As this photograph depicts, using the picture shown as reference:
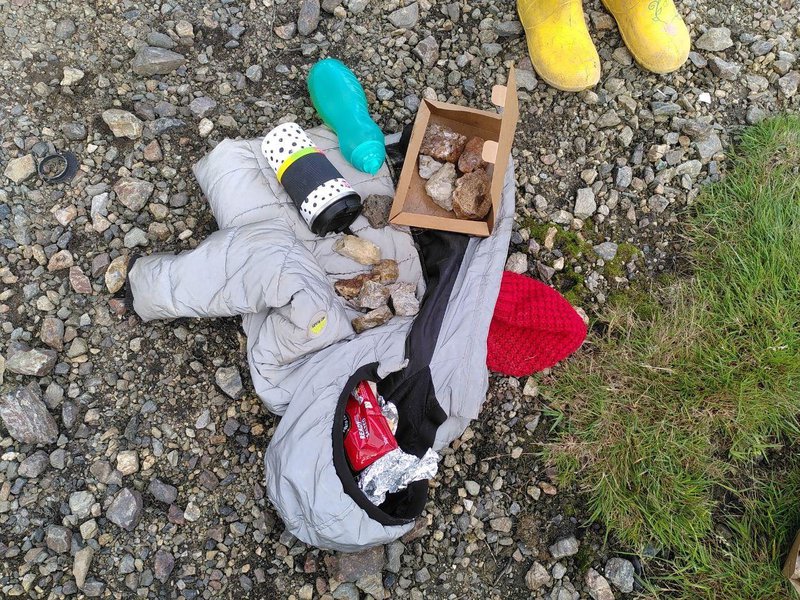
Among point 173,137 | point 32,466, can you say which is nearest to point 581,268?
point 173,137

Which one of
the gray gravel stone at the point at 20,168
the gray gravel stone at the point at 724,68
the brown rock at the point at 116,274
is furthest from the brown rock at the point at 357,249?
the gray gravel stone at the point at 724,68

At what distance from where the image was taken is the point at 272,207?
2.52 m

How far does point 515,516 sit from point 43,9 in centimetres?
298

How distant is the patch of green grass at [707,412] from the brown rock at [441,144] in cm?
95

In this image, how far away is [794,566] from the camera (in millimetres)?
2350

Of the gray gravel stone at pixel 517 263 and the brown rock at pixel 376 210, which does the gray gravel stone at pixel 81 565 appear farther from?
the gray gravel stone at pixel 517 263

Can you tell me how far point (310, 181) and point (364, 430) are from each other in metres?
0.96

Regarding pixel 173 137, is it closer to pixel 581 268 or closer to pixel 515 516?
pixel 581 268

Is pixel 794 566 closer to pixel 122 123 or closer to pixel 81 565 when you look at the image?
pixel 81 565

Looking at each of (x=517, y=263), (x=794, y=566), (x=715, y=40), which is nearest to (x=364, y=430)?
(x=517, y=263)

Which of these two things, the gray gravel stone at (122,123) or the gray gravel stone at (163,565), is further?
the gray gravel stone at (122,123)

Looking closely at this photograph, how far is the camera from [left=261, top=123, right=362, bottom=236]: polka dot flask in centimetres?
242

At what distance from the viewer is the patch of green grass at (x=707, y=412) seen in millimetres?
2473

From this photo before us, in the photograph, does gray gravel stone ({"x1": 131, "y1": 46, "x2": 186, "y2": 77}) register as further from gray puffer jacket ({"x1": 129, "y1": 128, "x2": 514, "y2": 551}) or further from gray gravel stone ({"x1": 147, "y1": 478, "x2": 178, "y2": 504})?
gray gravel stone ({"x1": 147, "y1": 478, "x2": 178, "y2": 504})
